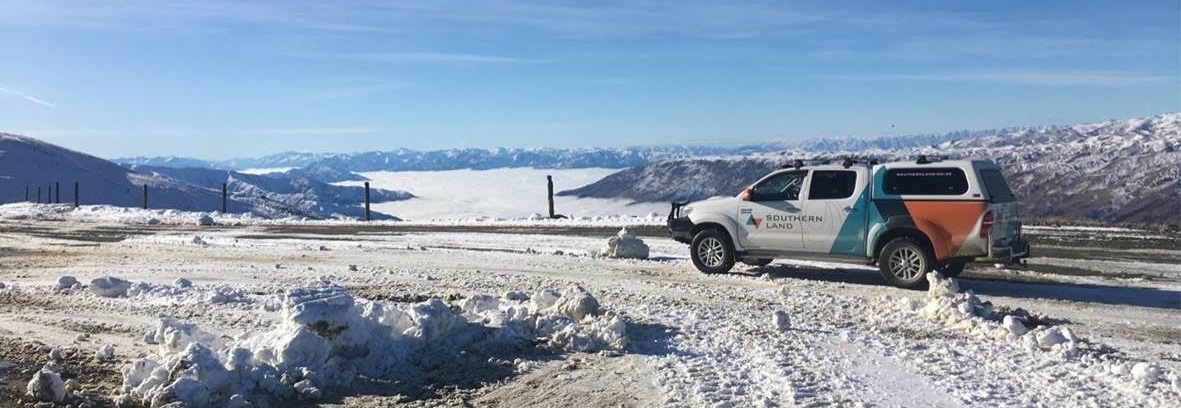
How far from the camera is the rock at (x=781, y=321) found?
30.0ft

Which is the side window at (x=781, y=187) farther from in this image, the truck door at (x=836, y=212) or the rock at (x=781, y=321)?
the rock at (x=781, y=321)

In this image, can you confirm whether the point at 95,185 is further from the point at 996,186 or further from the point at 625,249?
the point at 996,186

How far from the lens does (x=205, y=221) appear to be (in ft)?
100

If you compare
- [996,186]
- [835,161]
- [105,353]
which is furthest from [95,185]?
[996,186]

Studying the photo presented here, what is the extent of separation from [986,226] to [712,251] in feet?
13.5

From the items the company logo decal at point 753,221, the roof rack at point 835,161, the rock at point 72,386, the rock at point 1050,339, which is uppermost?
the roof rack at point 835,161

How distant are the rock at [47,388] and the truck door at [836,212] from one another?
9.77 metres

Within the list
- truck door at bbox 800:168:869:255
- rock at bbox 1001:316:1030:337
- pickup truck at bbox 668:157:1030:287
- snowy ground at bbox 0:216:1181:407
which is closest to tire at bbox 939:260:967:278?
pickup truck at bbox 668:157:1030:287

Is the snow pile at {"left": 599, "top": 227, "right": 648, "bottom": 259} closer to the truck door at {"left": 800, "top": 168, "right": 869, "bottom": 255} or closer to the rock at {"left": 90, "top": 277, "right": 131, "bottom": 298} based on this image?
the truck door at {"left": 800, "top": 168, "right": 869, "bottom": 255}

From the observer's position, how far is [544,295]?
967 cm

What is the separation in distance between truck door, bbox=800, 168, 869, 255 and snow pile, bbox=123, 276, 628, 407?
4843mm

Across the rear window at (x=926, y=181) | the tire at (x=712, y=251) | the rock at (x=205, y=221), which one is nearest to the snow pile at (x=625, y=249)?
the tire at (x=712, y=251)

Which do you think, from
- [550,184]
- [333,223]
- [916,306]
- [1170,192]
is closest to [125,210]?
[333,223]

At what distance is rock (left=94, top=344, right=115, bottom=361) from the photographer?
789cm
